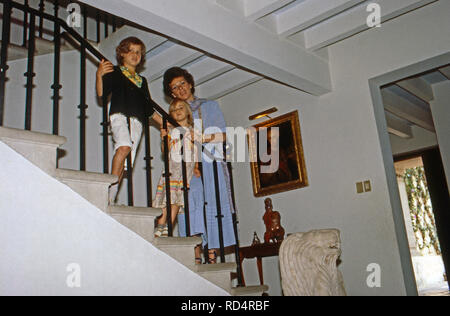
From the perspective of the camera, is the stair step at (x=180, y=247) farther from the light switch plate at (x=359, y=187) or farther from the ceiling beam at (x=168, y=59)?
the ceiling beam at (x=168, y=59)

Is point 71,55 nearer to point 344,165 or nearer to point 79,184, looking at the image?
point 79,184

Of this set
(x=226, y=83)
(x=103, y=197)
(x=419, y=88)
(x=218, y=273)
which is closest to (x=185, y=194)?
(x=218, y=273)

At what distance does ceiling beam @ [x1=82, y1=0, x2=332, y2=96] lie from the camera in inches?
118

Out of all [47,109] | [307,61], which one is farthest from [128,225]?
[307,61]

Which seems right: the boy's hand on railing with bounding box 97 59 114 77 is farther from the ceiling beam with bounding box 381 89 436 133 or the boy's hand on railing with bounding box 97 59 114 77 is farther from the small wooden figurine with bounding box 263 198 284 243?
the ceiling beam with bounding box 381 89 436 133

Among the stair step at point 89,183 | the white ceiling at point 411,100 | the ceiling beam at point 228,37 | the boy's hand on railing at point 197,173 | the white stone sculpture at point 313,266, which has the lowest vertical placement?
the white stone sculpture at point 313,266

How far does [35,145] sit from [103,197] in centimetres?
46

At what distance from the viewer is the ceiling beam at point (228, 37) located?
2992mm

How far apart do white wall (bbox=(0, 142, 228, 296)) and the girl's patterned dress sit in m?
0.70

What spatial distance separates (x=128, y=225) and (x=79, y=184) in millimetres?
374

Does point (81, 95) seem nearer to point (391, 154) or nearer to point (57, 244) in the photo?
point (57, 244)

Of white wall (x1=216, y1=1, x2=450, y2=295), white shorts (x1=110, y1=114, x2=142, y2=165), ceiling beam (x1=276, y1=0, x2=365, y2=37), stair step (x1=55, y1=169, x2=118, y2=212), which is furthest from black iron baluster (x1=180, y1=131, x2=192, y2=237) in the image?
white wall (x1=216, y1=1, x2=450, y2=295)

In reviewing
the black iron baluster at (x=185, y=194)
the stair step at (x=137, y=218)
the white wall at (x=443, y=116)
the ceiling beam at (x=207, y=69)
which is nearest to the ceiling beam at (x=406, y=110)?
the white wall at (x=443, y=116)

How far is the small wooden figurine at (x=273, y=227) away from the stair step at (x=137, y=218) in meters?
2.06
